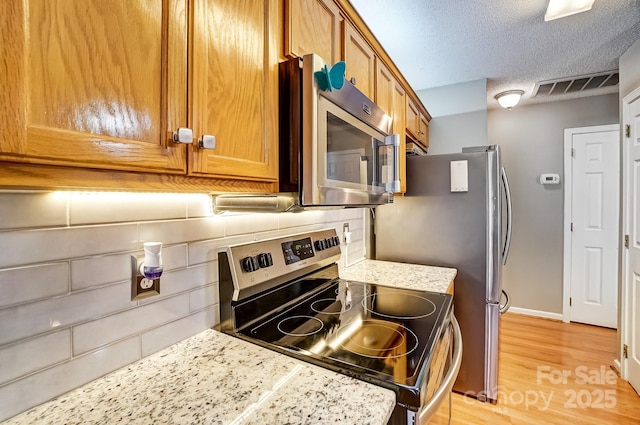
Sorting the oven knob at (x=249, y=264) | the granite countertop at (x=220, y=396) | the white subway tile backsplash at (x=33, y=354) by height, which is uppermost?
the oven knob at (x=249, y=264)

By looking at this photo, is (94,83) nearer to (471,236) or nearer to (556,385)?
(471,236)

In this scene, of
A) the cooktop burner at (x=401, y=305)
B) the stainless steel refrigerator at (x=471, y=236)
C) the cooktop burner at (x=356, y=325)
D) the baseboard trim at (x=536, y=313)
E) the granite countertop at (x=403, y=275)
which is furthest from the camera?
the baseboard trim at (x=536, y=313)

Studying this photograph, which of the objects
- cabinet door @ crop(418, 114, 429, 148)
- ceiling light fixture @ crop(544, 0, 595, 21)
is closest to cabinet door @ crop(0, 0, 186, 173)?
ceiling light fixture @ crop(544, 0, 595, 21)

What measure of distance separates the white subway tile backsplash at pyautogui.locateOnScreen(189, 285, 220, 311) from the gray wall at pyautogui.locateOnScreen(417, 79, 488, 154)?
2.58 metres

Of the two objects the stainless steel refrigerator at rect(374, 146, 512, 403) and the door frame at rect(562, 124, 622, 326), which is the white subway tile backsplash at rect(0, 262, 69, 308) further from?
the door frame at rect(562, 124, 622, 326)

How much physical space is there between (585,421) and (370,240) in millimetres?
1676

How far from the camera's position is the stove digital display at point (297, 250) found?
127 centimetres

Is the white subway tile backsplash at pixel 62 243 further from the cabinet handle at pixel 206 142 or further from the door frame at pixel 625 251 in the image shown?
the door frame at pixel 625 251

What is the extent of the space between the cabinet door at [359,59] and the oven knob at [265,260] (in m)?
0.83

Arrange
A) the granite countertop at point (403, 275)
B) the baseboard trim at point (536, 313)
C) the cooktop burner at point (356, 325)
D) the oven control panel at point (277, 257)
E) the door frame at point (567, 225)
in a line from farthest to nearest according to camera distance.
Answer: the baseboard trim at point (536, 313)
the door frame at point (567, 225)
the granite countertop at point (403, 275)
the oven control panel at point (277, 257)
the cooktop burner at point (356, 325)

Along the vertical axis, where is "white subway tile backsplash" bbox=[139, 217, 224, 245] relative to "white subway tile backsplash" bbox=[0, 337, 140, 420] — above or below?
above

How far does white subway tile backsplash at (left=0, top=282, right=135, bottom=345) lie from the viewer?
2.06ft

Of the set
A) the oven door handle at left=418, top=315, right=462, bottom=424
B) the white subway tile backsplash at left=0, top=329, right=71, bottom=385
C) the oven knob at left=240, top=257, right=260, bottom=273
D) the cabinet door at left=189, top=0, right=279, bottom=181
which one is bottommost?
the oven door handle at left=418, top=315, right=462, bottom=424

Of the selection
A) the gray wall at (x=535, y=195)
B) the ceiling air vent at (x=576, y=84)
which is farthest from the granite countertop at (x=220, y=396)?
the gray wall at (x=535, y=195)
